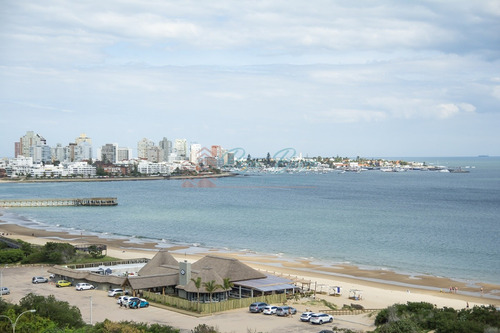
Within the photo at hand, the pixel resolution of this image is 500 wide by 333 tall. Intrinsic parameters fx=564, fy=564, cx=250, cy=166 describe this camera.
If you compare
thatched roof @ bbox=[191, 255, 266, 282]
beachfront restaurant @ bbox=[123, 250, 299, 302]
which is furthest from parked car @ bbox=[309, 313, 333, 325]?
thatched roof @ bbox=[191, 255, 266, 282]

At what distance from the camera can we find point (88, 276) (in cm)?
3253

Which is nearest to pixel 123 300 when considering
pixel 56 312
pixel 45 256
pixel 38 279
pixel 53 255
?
pixel 56 312

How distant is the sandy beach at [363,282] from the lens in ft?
105

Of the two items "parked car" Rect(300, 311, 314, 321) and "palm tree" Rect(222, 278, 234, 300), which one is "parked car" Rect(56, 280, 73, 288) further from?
"parked car" Rect(300, 311, 314, 321)

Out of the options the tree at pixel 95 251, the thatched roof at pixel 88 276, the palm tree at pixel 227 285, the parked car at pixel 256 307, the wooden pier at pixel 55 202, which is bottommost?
the wooden pier at pixel 55 202

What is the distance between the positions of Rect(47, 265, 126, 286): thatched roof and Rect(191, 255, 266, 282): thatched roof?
441 centimetres

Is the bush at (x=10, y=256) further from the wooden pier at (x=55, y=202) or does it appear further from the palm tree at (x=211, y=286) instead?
the wooden pier at (x=55, y=202)

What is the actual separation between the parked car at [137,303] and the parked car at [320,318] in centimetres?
830

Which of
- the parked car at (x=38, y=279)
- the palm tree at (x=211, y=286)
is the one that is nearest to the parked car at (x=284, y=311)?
the palm tree at (x=211, y=286)

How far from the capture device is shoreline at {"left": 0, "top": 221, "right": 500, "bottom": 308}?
108ft

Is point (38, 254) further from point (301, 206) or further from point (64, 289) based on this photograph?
point (301, 206)

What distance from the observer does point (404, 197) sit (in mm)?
112250

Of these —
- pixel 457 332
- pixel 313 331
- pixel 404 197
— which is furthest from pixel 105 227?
pixel 404 197

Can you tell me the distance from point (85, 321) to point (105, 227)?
4746 centimetres
